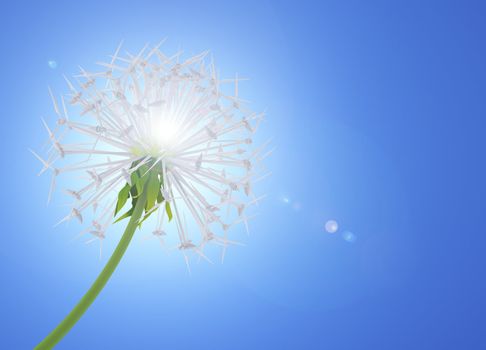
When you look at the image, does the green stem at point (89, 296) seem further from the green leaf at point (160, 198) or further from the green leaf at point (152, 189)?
the green leaf at point (160, 198)

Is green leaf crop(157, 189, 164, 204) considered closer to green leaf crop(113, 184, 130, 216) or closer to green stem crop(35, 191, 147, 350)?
green leaf crop(113, 184, 130, 216)

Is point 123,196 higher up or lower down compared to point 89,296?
higher up

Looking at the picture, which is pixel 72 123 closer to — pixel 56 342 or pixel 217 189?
pixel 217 189

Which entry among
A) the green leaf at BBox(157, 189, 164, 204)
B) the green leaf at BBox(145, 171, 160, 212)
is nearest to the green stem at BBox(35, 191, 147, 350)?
the green leaf at BBox(145, 171, 160, 212)

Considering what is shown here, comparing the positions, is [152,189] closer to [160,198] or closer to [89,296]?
[160,198]

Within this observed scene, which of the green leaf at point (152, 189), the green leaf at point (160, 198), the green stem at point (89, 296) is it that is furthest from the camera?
the green leaf at point (160, 198)

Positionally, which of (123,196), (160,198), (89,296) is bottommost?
(89,296)

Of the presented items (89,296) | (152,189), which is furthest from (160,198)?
(89,296)

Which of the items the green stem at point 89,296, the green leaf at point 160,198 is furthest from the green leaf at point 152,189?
the green stem at point 89,296
